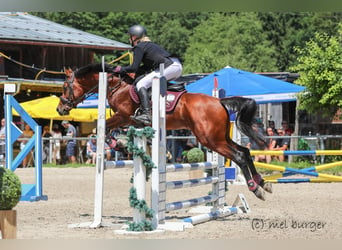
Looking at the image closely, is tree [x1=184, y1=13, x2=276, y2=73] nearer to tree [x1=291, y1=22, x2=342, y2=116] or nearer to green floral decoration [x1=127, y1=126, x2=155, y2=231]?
tree [x1=291, y1=22, x2=342, y2=116]

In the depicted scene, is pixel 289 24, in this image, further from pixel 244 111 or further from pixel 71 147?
pixel 244 111

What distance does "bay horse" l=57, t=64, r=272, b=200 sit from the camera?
28.1 ft

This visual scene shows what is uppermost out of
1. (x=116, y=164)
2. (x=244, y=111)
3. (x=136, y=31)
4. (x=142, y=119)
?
(x=136, y=31)

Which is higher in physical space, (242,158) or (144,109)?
(144,109)

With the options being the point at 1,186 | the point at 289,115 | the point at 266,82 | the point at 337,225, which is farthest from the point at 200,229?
the point at 289,115

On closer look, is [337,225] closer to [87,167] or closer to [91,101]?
[87,167]

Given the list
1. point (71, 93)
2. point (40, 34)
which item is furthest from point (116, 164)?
point (40, 34)

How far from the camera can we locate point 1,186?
19.4 feet

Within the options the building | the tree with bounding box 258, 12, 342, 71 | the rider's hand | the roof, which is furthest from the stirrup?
the tree with bounding box 258, 12, 342, 71

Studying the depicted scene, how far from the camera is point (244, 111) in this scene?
348 inches

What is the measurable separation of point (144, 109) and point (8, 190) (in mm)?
2851

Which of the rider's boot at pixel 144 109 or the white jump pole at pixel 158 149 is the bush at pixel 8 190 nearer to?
the white jump pole at pixel 158 149

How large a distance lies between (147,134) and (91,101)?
14.6 meters

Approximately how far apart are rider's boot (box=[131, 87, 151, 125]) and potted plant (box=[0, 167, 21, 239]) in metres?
2.57
